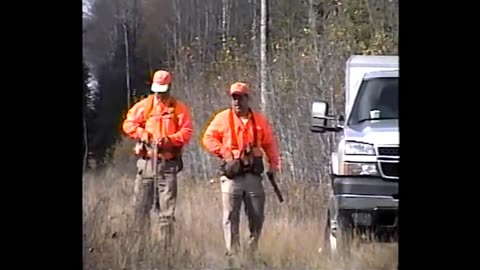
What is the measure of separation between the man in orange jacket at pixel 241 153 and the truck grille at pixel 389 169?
50 cm

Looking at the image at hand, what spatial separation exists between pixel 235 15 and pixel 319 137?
2.32ft

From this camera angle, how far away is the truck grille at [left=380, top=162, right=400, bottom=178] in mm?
4398

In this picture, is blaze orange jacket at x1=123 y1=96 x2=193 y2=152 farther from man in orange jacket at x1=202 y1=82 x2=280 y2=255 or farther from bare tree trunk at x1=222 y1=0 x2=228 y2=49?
bare tree trunk at x1=222 y1=0 x2=228 y2=49

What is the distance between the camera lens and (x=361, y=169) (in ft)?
14.8

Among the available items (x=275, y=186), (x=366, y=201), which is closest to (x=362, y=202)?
(x=366, y=201)

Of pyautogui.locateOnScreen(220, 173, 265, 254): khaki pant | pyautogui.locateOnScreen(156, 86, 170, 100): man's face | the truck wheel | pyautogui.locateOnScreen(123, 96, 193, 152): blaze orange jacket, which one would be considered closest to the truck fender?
the truck wheel

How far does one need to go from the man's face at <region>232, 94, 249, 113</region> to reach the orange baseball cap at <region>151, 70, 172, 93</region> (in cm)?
32

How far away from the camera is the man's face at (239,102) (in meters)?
4.52

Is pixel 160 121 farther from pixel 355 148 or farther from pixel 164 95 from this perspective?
pixel 355 148

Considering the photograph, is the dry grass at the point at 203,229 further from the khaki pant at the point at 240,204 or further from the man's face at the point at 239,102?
the man's face at the point at 239,102
